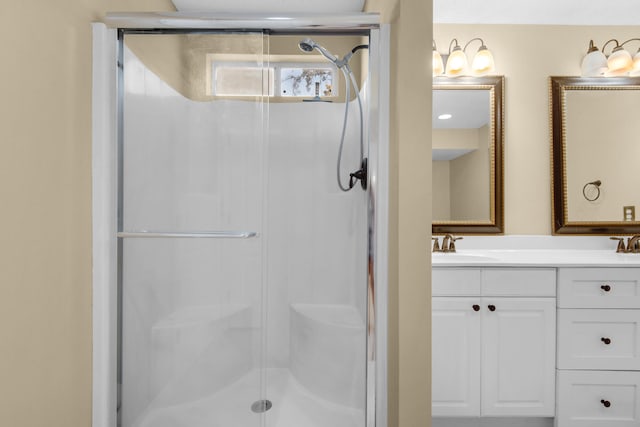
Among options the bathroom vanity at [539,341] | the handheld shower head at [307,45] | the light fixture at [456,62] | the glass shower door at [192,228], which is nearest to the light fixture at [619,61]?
the light fixture at [456,62]

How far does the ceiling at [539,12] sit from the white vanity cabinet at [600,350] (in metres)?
1.58

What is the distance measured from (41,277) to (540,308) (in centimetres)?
205

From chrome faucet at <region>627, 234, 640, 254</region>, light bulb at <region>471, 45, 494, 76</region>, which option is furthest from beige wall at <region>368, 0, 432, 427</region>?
chrome faucet at <region>627, 234, 640, 254</region>

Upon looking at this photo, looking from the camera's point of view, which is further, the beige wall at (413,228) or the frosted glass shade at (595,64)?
the frosted glass shade at (595,64)

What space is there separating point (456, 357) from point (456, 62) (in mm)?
1719

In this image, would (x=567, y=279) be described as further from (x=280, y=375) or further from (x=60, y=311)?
(x=60, y=311)

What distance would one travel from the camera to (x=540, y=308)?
1.56m

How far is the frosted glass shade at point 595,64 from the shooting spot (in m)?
2.02

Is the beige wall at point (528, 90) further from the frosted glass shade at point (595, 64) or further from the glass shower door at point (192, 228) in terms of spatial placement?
the glass shower door at point (192, 228)

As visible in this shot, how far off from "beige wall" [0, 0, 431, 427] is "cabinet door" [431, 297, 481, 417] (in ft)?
1.31

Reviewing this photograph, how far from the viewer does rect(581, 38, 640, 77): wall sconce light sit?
202cm

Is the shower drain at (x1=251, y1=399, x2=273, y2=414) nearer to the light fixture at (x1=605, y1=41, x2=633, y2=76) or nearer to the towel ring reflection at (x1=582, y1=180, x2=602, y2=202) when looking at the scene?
the towel ring reflection at (x1=582, y1=180, x2=602, y2=202)

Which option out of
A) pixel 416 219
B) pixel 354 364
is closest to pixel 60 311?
pixel 354 364

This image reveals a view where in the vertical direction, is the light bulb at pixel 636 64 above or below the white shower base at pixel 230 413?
above
